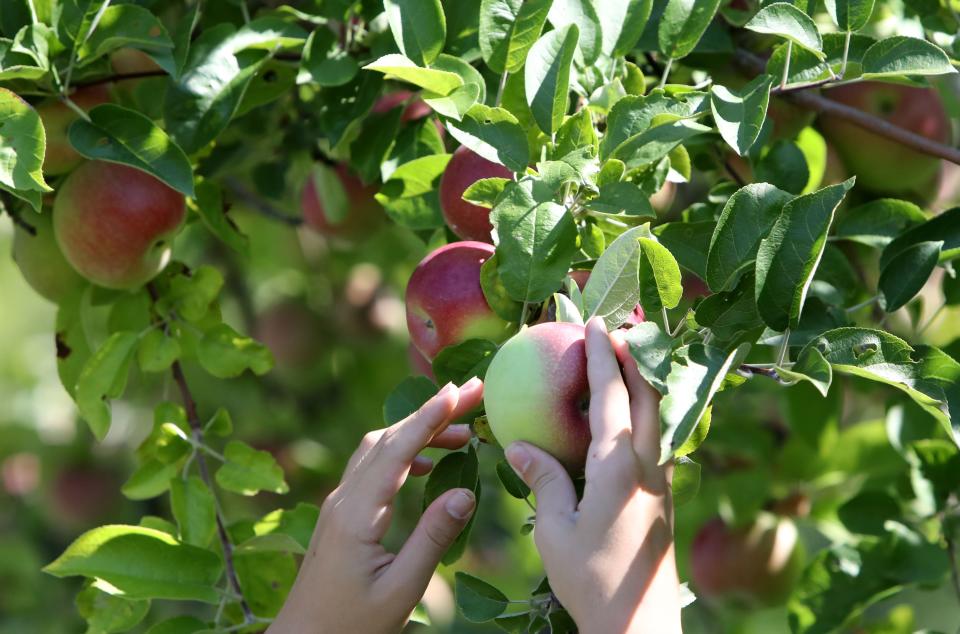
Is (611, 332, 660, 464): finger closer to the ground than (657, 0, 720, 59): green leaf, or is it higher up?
closer to the ground

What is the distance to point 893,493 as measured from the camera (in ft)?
5.07

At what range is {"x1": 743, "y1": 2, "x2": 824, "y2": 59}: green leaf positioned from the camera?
0.95m

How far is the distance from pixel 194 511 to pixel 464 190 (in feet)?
1.61

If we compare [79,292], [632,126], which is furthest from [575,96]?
[79,292]

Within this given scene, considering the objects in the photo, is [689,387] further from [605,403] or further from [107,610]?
[107,610]

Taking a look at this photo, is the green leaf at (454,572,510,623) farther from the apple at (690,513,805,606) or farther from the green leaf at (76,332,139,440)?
the apple at (690,513,805,606)

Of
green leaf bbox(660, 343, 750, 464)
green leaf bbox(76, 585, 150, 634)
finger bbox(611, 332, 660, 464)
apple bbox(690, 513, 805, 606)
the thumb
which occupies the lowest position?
apple bbox(690, 513, 805, 606)

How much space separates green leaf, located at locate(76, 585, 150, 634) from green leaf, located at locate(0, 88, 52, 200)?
454 mm

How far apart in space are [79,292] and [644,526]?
0.94m

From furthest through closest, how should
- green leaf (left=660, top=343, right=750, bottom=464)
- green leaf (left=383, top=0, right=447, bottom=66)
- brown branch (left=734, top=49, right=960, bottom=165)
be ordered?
brown branch (left=734, top=49, right=960, bottom=165) < green leaf (left=383, top=0, right=447, bottom=66) < green leaf (left=660, top=343, right=750, bottom=464)

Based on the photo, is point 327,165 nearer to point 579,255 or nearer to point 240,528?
point 240,528

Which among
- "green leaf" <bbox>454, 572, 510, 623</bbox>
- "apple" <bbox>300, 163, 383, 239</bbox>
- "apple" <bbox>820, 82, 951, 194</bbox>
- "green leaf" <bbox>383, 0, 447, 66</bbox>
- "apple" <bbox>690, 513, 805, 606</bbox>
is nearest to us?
"green leaf" <bbox>454, 572, 510, 623</bbox>

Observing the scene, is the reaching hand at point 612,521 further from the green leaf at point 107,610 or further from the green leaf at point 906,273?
the green leaf at point 107,610

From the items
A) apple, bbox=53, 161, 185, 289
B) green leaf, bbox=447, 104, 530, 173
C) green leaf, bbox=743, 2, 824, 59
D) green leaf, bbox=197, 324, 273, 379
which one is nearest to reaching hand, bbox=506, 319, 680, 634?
green leaf, bbox=447, 104, 530, 173
